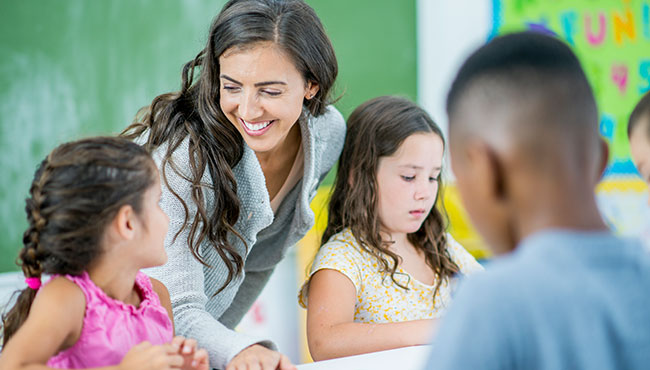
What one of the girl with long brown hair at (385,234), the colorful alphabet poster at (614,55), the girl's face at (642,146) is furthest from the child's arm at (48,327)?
the colorful alphabet poster at (614,55)

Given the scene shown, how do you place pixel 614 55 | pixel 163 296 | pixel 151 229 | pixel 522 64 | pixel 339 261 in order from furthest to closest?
pixel 614 55
pixel 339 261
pixel 163 296
pixel 151 229
pixel 522 64

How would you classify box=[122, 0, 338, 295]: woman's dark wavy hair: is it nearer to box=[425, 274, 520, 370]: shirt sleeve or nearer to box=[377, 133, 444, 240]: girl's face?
box=[377, 133, 444, 240]: girl's face

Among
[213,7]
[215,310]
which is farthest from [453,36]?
[215,310]

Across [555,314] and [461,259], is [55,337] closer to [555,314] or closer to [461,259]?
[555,314]

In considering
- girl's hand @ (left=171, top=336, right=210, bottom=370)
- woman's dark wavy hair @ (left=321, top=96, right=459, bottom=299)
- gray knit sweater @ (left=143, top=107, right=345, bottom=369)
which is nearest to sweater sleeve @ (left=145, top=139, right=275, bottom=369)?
gray knit sweater @ (left=143, top=107, right=345, bottom=369)

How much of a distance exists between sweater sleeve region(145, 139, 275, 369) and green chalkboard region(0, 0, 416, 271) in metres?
0.86

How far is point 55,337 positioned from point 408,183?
867mm

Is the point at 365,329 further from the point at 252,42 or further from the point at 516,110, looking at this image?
the point at 516,110

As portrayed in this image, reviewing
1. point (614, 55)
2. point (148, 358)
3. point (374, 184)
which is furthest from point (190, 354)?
point (614, 55)

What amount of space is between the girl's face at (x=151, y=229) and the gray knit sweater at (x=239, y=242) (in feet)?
0.67

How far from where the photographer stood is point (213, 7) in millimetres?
2600

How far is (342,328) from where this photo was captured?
4.24 ft

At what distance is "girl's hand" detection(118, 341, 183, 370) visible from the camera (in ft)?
2.58

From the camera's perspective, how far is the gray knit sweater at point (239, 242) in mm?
1098
